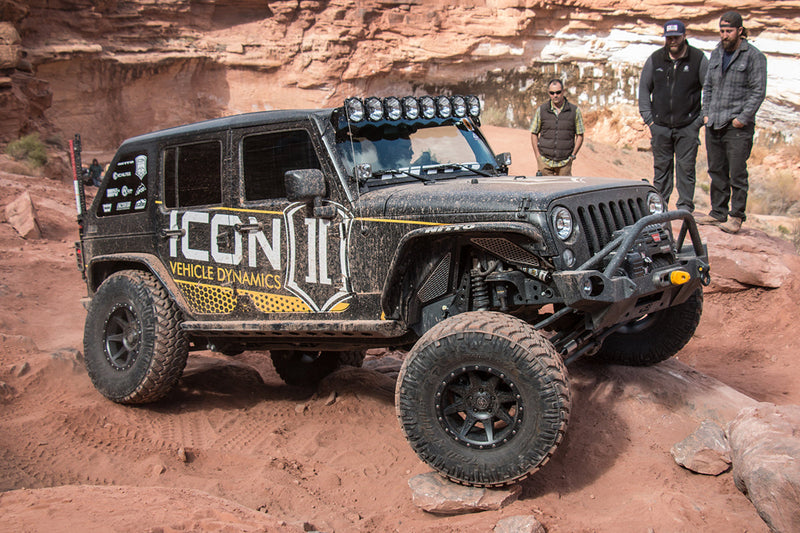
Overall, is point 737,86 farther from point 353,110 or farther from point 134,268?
point 134,268

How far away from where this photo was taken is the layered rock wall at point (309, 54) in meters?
26.5

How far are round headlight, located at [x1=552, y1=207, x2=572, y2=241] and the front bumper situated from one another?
20 centimetres

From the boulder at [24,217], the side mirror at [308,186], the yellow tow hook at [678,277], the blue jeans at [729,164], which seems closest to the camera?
the yellow tow hook at [678,277]

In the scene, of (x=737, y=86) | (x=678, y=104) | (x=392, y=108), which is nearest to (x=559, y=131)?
(x=678, y=104)

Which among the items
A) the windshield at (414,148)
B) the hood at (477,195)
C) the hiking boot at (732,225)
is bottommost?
the hiking boot at (732,225)

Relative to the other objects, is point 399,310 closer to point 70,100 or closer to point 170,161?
point 170,161

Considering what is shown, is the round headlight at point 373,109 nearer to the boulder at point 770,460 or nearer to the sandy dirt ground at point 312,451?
the sandy dirt ground at point 312,451

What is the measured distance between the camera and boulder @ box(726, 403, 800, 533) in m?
3.54

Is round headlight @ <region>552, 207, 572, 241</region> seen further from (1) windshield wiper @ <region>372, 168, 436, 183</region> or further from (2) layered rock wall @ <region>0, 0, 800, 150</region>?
(2) layered rock wall @ <region>0, 0, 800, 150</region>

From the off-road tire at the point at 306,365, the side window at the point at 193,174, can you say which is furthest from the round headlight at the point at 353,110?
the off-road tire at the point at 306,365

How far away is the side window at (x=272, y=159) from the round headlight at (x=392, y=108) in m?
0.59

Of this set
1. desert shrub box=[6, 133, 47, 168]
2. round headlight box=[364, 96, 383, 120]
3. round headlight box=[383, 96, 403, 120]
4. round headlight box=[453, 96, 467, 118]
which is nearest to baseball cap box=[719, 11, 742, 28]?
round headlight box=[453, 96, 467, 118]

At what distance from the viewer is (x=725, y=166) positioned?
7.90 m

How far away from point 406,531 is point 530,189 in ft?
6.80
